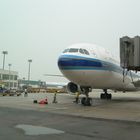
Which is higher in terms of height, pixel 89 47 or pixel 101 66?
pixel 89 47

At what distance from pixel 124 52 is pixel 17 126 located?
17.5 feet

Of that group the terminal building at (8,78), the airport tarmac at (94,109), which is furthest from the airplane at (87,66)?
the terminal building at (8,78)

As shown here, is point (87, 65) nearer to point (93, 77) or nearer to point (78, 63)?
point (78, 63)

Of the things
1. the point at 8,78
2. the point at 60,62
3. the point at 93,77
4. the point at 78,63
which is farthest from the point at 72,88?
the point at 8,78

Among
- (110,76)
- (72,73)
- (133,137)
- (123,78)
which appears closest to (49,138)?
(133,137)

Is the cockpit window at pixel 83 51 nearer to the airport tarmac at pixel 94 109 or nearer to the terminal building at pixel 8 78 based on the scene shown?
the airport tarmac at pixel 94 109

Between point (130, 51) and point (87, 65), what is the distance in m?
6.37

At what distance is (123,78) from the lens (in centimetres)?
2267

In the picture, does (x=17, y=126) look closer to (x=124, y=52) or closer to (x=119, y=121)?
(x=119, y=121)

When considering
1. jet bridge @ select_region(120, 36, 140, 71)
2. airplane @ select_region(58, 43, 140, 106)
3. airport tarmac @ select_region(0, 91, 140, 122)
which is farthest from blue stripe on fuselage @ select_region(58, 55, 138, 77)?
jet bridge @ select_region(120, 36, 140, 71)

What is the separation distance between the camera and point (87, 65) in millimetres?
17547

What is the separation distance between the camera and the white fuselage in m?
17.0

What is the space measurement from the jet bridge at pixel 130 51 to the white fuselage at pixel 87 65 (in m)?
5.52

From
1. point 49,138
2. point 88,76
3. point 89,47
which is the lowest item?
point 49,138
